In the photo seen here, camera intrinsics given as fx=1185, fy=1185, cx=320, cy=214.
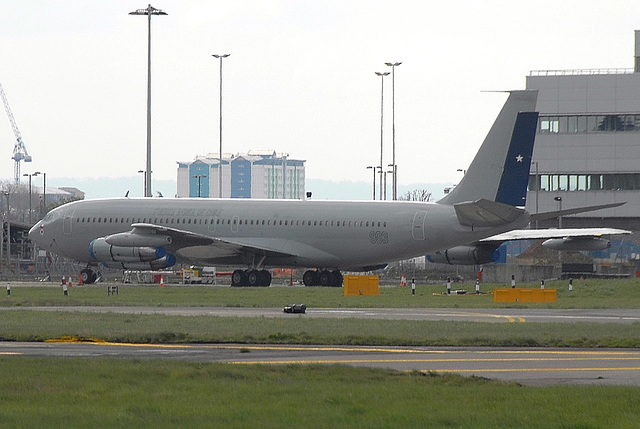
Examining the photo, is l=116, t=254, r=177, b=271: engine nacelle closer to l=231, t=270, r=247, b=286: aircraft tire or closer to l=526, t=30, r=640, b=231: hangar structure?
l=231, t=270, r=247, b=286: aircraft tire

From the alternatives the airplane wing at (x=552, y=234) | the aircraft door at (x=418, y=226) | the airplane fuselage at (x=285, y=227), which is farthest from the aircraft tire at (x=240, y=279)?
the airplane wing at (x=552, y=234)

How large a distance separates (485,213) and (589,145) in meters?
55.7

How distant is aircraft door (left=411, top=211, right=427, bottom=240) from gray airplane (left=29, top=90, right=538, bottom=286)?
4 cm

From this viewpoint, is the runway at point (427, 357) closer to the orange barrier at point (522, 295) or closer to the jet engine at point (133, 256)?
the orange barrier at point (522, 295)

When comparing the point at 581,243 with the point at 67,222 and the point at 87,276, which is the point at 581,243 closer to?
the point at 87,276

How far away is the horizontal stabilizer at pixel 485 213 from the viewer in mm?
49406

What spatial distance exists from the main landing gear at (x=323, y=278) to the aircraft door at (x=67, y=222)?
1181cm

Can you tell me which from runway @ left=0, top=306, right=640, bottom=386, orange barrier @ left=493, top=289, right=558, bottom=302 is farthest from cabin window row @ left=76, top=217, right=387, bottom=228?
runway @ left=0, top=306, right=640, bottom=386

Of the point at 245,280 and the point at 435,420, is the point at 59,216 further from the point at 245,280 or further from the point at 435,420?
the point at 435,420

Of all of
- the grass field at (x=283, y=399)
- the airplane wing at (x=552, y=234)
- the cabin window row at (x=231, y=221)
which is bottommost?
the grass field at (x=283, y=399)

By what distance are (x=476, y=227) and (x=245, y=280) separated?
38.4 feet

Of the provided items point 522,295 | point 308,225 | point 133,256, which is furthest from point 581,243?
point 133,256

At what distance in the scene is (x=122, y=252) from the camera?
5497 cm

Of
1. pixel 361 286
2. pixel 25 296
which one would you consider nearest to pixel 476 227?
pixel 361 286
